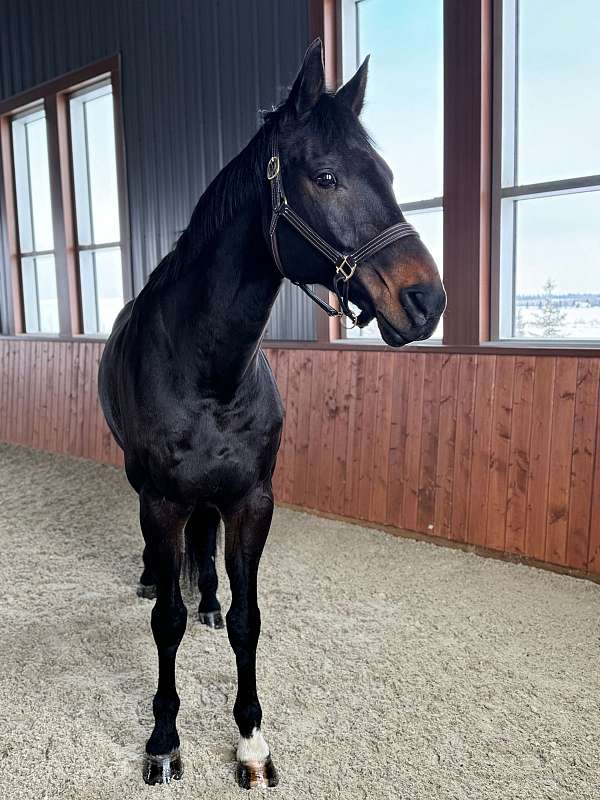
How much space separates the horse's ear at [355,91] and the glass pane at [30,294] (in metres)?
5.83

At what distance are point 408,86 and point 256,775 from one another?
11.2ft

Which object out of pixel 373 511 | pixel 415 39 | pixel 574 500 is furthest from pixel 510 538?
pixel 415 39

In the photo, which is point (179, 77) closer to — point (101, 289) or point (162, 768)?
point (101, 289)

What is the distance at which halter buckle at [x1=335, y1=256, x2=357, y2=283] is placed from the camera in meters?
1.20

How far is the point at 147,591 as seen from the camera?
2.60 metres

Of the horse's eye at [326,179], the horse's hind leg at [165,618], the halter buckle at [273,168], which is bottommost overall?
the horse's hind leg at [165,618]

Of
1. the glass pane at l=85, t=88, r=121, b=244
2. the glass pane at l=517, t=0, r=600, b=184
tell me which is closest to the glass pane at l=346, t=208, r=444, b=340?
the glass pane at l=517, t=0, r=600, b=184

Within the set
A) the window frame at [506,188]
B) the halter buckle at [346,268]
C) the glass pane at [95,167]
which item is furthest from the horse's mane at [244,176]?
the glass pane at [95,167]

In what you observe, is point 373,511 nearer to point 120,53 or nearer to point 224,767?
point 224,767

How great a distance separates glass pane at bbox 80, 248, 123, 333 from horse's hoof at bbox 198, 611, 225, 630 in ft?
12.2

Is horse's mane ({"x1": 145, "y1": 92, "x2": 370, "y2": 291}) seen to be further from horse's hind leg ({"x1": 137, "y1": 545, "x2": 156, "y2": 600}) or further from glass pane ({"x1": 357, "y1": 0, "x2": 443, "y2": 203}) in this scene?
glass pane ({"x1": 357, "y1": 0, "x2": 443, "y2": 203})

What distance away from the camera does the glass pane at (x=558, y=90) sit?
113 inches

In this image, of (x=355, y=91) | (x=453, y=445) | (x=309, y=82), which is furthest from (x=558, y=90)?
(x=309, y=82)

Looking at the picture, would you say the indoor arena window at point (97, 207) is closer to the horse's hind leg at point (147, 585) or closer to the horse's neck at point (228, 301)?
the horse's hind leg at point (147, 585)
